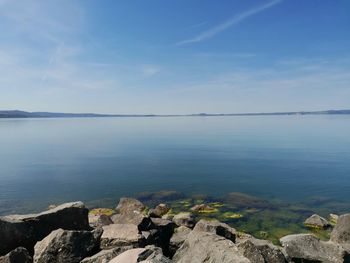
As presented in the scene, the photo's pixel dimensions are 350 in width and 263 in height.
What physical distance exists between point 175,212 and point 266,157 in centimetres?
3557

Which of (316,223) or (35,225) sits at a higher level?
(35,225)

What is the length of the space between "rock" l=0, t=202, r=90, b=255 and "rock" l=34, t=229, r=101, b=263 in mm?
1863

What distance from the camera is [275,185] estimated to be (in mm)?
40844

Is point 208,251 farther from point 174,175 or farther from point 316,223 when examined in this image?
point 174,175

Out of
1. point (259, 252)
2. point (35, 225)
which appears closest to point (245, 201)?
point (259, 252)

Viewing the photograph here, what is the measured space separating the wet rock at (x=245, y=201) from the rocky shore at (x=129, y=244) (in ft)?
40.7

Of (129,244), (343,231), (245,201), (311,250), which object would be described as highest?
(129,244)

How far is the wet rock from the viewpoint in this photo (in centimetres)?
3219

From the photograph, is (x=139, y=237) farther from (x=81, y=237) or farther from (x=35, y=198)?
(x=35, y=198)

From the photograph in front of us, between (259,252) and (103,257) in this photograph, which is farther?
(259,252)

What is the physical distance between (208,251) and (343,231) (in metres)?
12.2

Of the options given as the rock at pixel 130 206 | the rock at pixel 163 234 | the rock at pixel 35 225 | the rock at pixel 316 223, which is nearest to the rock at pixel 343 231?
the rock at pixel 316 223

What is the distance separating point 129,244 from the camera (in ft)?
48.7

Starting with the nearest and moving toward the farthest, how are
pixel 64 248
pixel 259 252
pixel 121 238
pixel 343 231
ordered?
pixel 64 248
pixel 259 252
pixel 121 238
pixel 343 231
